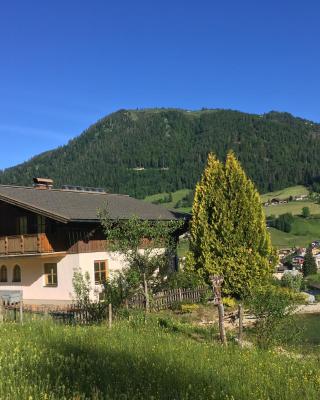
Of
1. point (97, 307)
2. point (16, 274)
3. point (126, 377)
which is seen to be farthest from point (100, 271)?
point (126, 377)

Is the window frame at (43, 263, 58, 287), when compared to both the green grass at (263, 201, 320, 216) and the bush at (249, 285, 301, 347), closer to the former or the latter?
the bush at (249, 285, 301, 347)

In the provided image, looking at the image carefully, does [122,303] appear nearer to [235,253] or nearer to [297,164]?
[235,253]

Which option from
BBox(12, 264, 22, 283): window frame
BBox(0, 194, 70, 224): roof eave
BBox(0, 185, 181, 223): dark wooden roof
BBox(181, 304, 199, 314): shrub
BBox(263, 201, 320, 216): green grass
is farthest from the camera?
BBox(263, 201, 320, 216): green grass

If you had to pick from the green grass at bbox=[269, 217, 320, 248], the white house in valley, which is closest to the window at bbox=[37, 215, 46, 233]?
the white house in valley

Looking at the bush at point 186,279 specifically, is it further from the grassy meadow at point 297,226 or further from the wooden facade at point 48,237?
the grassy meadow at point 297,226

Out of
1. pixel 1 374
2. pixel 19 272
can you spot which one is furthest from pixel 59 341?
pixel 19 272

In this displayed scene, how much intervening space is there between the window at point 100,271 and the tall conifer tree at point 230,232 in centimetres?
491

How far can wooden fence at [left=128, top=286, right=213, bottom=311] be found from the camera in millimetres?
20453

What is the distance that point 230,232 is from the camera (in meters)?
25.0

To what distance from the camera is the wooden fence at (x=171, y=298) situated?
20453 mm

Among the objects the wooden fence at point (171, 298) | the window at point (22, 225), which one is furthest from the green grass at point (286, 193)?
the wooden fence at point (171, 298)

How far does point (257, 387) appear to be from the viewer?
20.7 feet

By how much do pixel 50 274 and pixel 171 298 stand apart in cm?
755

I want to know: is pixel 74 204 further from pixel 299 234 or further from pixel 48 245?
pixel 299 234
